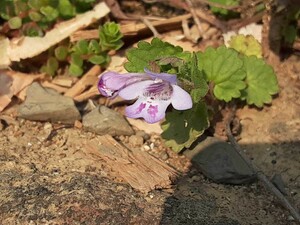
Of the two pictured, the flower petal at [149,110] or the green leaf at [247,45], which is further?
the green leaf at [247,45]

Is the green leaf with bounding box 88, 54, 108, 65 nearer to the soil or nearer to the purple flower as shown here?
the soil

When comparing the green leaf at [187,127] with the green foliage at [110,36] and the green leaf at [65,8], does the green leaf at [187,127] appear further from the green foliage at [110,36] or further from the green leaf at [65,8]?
the green leaf at [65,8]

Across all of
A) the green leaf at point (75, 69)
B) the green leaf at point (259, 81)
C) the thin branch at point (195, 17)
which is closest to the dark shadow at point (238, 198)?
the green leaf at point (259, 81)

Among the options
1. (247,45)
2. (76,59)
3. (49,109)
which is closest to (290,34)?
(247,45)

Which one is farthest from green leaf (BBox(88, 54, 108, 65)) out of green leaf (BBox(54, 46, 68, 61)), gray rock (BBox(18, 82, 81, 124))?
gray rock (BBox(18, 82, 81, 124))

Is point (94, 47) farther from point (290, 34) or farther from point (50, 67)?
point (290, 34)
